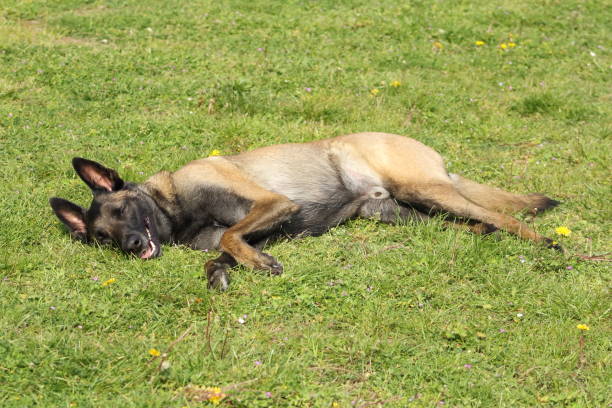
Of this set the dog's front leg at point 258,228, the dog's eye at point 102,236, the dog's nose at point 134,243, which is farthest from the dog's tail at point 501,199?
the dog's eye at point 102,236

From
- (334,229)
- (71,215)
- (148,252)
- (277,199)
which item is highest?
(277,199)

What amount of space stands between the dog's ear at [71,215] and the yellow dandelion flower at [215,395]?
8.10 feet

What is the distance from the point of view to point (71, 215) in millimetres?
5746

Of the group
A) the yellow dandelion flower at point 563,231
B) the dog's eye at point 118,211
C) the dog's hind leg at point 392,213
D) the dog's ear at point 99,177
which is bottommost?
the yellow dandelion flower at point 563,231

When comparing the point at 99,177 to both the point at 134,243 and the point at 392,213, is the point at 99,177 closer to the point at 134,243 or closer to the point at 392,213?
the point at 134,243

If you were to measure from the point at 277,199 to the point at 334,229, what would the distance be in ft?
2.13

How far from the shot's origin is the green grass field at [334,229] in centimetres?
400

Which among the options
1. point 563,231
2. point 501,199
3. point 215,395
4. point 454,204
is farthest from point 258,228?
point 563,231

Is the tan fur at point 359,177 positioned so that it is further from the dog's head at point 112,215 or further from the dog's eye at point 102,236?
the dog's eye at point 102,236

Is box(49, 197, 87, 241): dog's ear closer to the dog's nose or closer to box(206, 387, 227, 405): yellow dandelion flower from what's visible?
the dog's nose

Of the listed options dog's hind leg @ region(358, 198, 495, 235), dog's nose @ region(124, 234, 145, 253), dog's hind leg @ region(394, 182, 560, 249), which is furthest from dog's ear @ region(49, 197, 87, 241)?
dog's hind leg @ region(394, 182, 560, 249)

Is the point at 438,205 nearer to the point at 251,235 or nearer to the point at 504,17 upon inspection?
the point at 251,235

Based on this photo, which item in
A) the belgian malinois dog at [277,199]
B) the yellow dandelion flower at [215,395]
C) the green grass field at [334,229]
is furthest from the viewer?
the belgian malinois dog at [277,199]

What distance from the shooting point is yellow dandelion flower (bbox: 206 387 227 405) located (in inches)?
145
